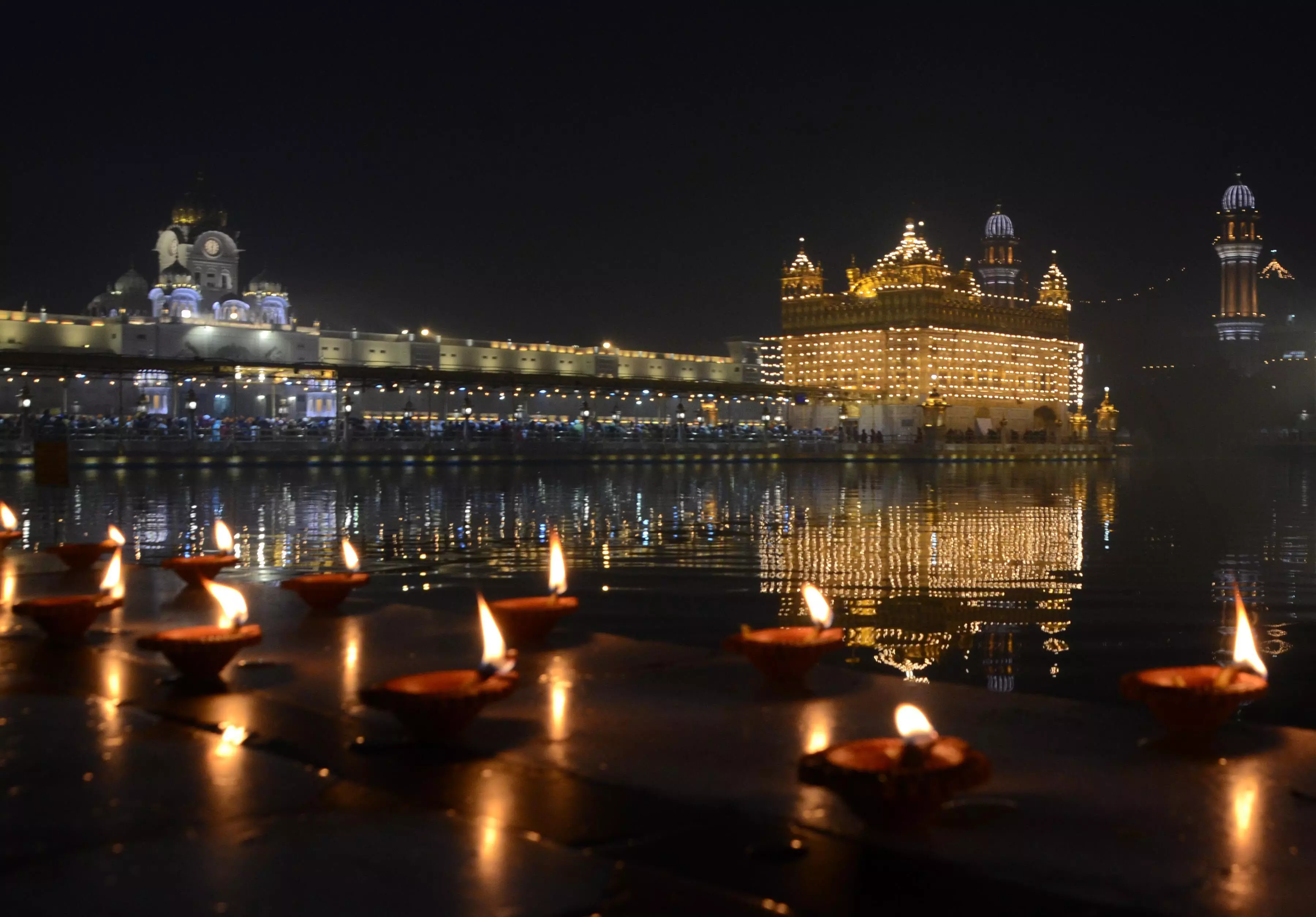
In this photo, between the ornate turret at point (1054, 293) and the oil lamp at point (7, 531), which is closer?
the oil lamp at point (7, 531)

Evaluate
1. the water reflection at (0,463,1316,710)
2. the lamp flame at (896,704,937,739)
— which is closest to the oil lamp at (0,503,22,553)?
the water reflection at (0,463,1316,710)

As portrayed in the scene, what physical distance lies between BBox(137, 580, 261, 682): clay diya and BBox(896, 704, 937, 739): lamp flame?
3.41 m

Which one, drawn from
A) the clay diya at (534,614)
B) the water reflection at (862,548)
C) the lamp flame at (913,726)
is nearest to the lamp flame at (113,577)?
the water reflection at (862,548)

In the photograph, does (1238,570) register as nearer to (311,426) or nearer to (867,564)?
(867,564)

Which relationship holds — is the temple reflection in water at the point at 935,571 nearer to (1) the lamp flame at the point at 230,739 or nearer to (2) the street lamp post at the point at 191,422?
(1) the lamp flame at the point at 230,739

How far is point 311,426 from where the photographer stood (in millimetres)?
65062

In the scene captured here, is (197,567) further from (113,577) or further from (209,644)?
(209,644)

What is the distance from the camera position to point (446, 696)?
4816 millimetres

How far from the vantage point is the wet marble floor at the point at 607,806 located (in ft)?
11.1

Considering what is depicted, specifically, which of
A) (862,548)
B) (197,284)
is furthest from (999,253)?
(862,548)

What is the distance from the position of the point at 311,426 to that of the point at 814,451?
26.8m

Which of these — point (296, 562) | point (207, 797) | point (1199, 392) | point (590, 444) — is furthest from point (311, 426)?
point (1199, 392)

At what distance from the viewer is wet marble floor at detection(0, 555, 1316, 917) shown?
339 cm

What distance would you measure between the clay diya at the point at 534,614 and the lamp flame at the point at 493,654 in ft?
5.72
